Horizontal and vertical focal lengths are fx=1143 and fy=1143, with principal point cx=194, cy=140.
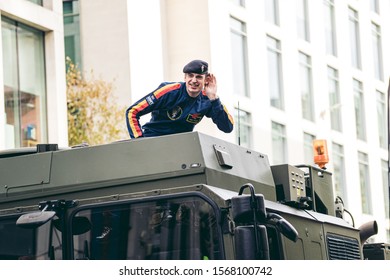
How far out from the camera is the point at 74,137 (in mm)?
28719

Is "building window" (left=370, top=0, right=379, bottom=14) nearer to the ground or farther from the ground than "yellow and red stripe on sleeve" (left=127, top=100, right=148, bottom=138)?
farther from the ground

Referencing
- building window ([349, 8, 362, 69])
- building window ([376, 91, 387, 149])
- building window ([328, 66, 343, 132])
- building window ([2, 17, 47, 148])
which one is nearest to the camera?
building window ([2, 17, 47, 148])

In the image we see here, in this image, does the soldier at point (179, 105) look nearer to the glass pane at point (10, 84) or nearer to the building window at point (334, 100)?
the glass pane at point (10, 84)

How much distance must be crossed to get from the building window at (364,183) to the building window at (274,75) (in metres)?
6.40

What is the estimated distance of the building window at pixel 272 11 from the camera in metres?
35.3

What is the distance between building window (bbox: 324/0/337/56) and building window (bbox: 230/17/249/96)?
4.51 meters

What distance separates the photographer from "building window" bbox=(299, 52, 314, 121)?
1473 inches

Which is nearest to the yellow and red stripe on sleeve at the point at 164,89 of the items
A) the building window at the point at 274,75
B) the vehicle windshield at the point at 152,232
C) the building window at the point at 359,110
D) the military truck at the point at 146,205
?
the military truck at the point at 146,205

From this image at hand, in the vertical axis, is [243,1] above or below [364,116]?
above

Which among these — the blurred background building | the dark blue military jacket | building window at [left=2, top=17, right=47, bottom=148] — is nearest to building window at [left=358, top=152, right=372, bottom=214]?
the blurred background building

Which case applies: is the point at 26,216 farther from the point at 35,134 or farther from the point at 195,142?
the point at 35,134

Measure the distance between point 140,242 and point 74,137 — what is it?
21.8m

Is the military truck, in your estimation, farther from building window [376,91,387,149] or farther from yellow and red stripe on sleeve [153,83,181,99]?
building window [376,91,387,149]
